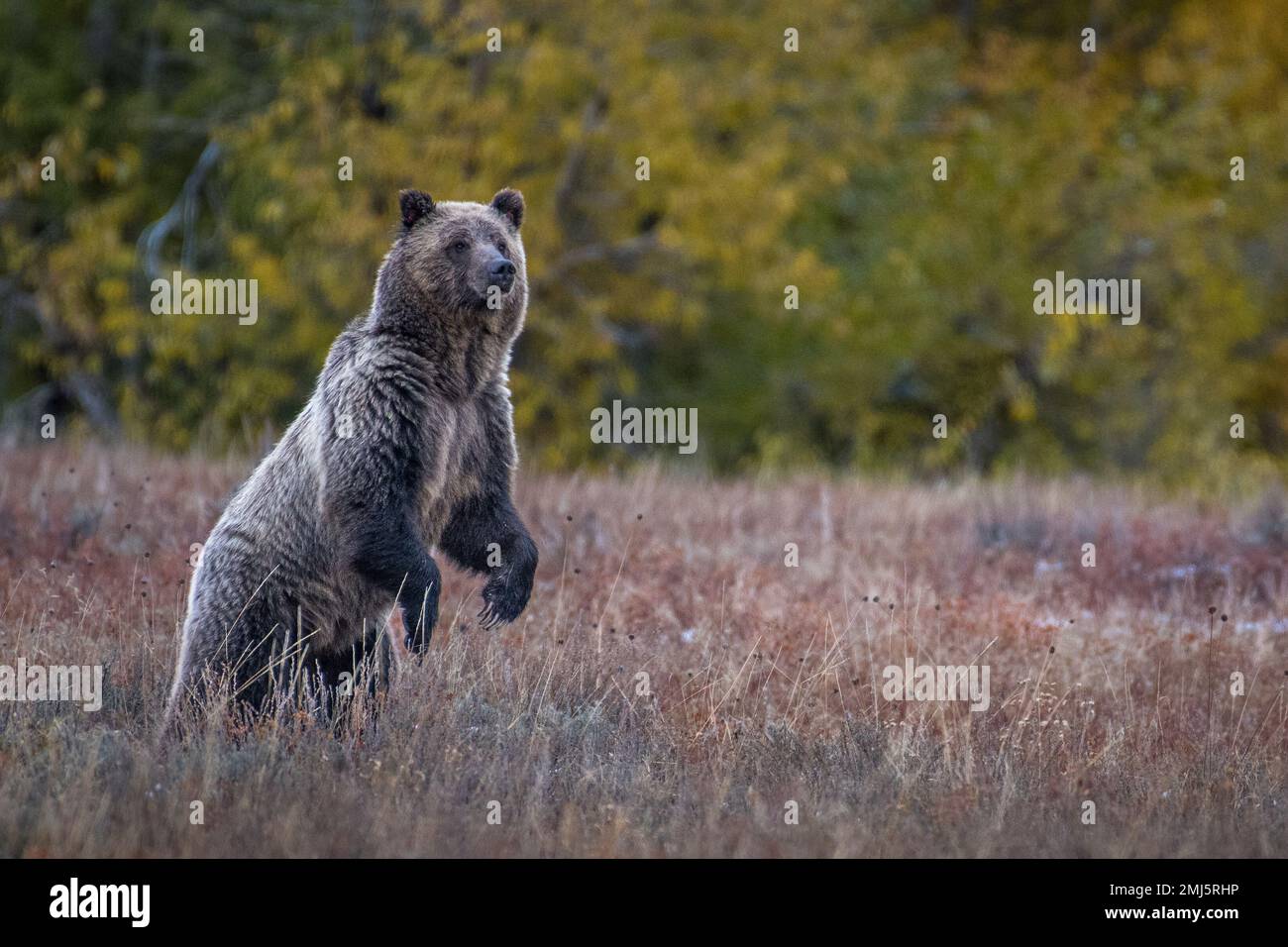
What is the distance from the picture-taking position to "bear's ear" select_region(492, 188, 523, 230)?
7261mm

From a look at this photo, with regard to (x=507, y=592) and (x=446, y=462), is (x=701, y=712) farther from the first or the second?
(x=446, y=462)

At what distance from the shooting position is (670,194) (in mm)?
16297

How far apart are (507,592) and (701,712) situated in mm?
1018

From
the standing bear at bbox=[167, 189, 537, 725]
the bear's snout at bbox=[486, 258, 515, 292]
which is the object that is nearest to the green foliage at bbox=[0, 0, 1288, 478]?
the standing bear at bbox=[167, 189, 537, 725]

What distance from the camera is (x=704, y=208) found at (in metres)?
16.5

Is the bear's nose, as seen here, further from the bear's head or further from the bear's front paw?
the bear's front paw

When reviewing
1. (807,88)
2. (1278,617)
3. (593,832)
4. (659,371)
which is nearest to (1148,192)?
(807,88)

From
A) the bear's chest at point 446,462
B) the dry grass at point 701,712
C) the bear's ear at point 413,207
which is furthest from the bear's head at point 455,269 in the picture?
the dry grass at point 701,712

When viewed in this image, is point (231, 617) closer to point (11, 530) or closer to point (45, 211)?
point (11, 530)

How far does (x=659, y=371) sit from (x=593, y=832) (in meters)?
15.4

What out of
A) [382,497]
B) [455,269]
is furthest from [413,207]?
[382,497]

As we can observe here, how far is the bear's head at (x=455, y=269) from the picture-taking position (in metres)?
6.70

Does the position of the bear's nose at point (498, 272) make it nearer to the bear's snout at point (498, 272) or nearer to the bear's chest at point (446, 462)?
the bear's snout at point (498, 272)
